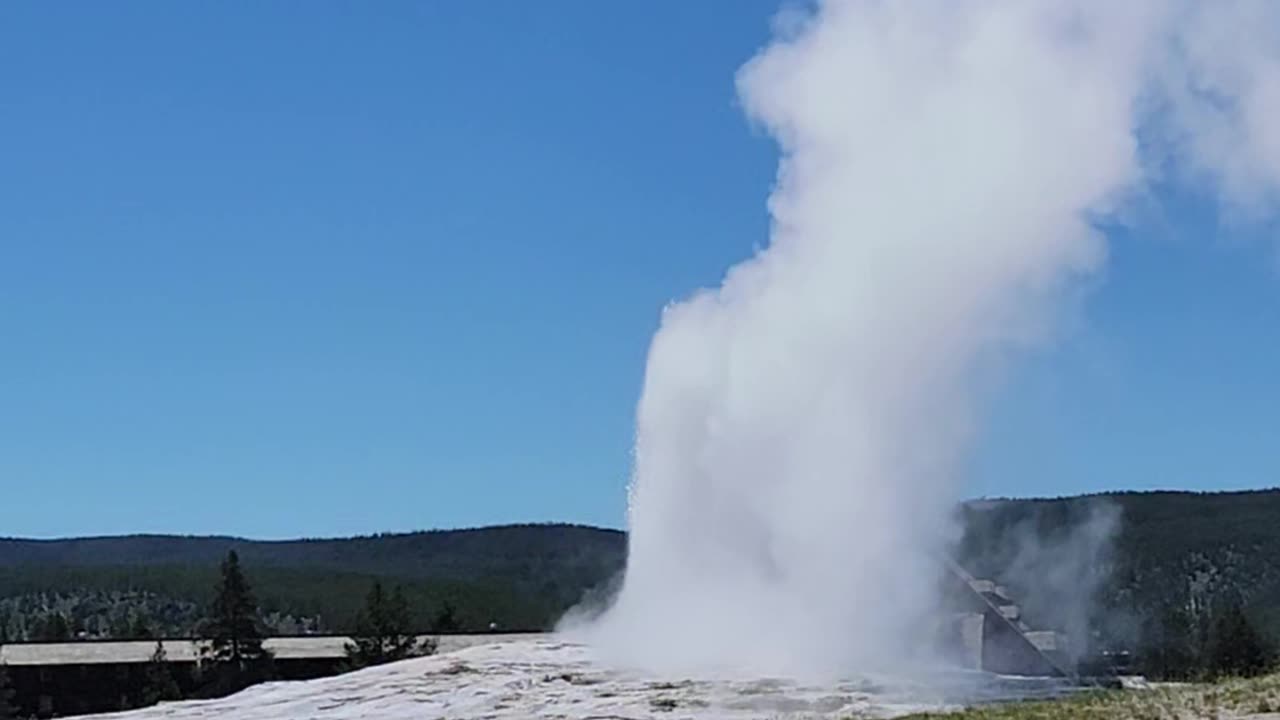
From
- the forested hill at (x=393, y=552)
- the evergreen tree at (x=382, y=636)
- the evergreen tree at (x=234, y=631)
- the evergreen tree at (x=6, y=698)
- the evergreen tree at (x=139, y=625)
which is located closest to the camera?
the evergreen tree at (x=6, y=698)

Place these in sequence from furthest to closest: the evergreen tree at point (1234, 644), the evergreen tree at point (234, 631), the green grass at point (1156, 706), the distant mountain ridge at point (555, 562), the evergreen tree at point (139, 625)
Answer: the evergreen tree at point (139, 625) → the distant mountain ridge at point (555, 562) → the evergreen tree at point (234, 631) → the evergreen tree at point (1234, 644) → the green grass at point (1156, 706)

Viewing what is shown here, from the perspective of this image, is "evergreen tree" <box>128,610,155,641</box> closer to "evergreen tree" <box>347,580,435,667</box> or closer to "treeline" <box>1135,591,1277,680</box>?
"evergreen tree" <box>347,580,435,667</box>

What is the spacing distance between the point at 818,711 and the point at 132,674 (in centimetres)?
2848

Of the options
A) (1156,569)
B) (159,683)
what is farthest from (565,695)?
(1156,569)

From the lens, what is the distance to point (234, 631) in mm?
47531

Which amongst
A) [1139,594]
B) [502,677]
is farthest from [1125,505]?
[502,677]

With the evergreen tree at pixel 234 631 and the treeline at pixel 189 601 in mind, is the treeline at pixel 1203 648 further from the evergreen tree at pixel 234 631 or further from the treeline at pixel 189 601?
the treeline at pixel 189 601

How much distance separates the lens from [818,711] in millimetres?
20969

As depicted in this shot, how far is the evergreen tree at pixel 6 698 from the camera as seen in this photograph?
41.9 meters

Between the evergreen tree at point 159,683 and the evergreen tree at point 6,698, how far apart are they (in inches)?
104

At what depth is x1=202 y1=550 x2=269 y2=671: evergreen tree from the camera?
46969 millimetres

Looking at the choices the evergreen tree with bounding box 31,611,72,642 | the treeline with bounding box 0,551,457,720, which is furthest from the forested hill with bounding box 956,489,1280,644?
the evergreen tree with bounding box 31,611,72,642

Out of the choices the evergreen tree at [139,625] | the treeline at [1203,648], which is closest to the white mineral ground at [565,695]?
the treeline at [1203,648]

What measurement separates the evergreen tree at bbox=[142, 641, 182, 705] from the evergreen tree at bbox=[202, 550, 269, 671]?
127cm
